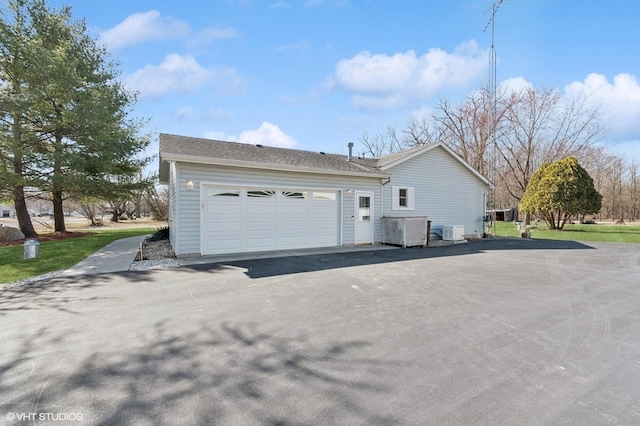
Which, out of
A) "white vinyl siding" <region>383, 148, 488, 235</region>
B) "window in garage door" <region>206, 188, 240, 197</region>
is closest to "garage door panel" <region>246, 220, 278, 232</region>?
"window in garage door" <region>206, 188, 240, 197</region>

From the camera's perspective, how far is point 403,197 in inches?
507

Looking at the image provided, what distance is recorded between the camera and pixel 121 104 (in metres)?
15.5

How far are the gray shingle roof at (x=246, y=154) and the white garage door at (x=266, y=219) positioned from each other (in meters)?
0.90

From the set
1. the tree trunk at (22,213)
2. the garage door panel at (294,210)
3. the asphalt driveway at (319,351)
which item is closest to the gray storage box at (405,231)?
the garage door panel at (294,210)

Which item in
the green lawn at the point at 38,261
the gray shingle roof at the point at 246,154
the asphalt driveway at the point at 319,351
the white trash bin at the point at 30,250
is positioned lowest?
the asphalt driveway at the point at 319,351

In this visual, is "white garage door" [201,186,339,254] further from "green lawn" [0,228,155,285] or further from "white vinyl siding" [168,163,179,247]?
"green lawn" [0,228,155,285]

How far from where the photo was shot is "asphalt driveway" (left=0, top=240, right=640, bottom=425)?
2.21m

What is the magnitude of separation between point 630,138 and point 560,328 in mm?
33623

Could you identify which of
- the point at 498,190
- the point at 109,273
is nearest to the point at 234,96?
the point at 109,273

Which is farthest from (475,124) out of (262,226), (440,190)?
(262,226)

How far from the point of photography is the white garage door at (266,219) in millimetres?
8812

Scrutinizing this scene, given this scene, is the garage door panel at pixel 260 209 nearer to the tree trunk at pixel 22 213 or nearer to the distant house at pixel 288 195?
the distant house at pixel 288 195

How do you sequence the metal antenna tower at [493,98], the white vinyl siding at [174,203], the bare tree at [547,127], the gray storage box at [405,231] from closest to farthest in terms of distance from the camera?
the white vinyl siding at [174,203] → the gray storage box at [405,231] → the metal antenna tower at [493,98] → the bare tree at [547,127]

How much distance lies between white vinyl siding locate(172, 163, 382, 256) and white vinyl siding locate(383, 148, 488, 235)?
4.49 ft
